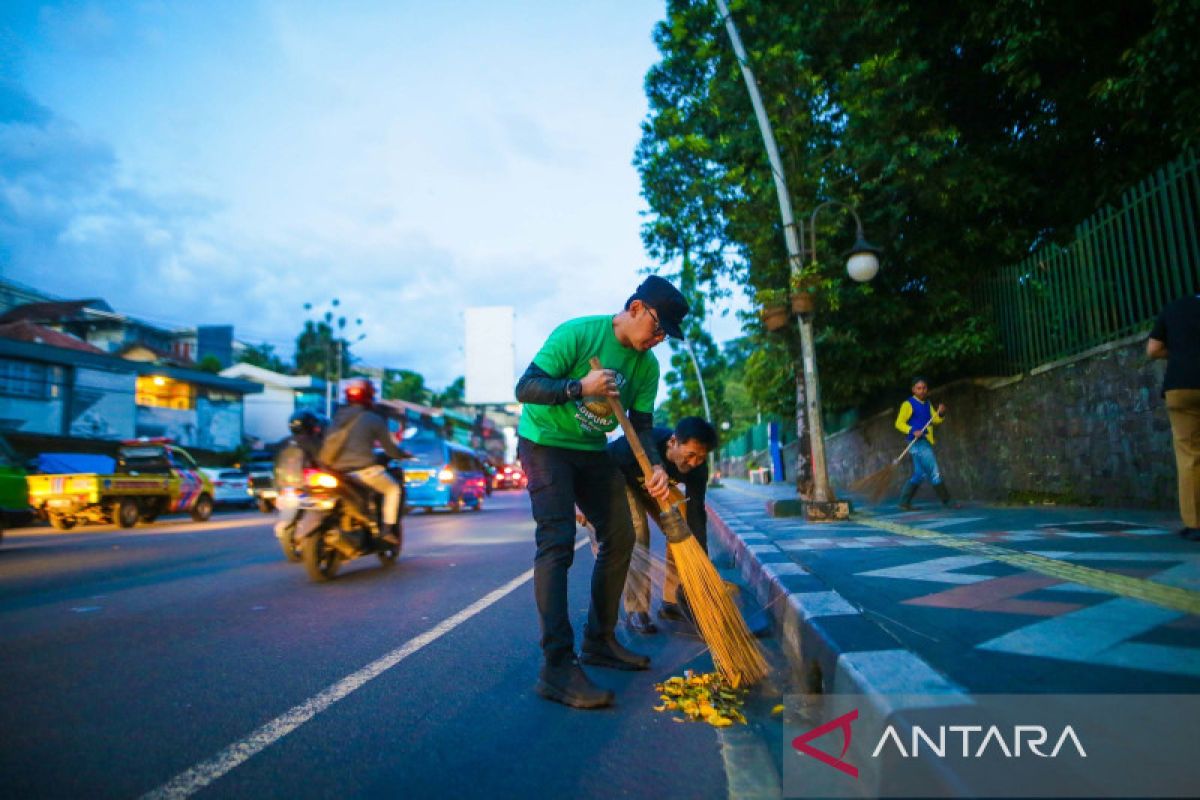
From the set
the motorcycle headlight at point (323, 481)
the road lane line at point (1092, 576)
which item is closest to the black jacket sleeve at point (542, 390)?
the road lane line at point (1092, 576)

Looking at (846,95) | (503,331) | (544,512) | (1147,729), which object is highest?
(503,331)

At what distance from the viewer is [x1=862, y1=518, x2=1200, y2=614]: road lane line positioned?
10.1 feet

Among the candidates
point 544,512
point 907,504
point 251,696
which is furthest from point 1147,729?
point 907,504

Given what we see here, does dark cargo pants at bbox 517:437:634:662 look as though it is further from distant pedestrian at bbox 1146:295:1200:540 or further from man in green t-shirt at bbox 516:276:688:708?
distant pedestrian at bbox 1146:295:1200:540

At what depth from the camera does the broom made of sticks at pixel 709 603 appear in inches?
Result: 119

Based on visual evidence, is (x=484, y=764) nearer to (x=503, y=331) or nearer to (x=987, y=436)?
(x=987, y=436)

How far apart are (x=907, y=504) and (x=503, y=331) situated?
36.7 m

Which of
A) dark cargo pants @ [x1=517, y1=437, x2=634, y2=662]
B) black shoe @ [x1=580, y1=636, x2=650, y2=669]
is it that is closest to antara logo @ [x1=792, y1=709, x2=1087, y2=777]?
dark cargo pants @ [x1=517, y1=437, x2=634, y2=662]

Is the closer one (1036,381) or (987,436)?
(1036,381)

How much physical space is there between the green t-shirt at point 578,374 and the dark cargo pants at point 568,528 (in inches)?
2.4

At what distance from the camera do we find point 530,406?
124 inches

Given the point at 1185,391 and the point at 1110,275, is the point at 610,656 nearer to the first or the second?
the point at 1185,391

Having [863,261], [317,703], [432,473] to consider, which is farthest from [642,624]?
[432,473]

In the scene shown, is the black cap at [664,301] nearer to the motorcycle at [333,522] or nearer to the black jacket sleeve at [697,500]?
the black jacket sleeve at [697,500]
